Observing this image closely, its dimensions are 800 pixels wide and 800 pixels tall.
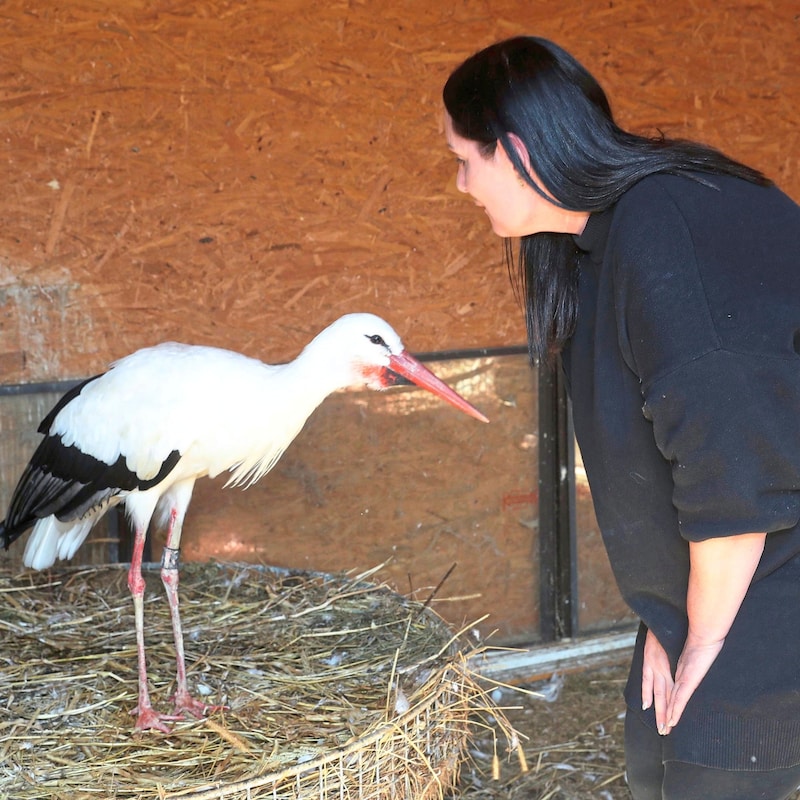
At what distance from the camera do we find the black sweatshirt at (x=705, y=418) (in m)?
1.52

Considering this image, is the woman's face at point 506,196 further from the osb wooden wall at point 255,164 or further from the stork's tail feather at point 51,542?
the stork's tail feather at point 51,542

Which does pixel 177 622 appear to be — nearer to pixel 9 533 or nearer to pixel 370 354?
pixel 9 533

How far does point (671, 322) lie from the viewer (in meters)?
1.53

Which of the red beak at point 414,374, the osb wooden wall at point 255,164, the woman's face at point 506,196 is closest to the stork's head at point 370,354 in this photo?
the red beak at point 414,374

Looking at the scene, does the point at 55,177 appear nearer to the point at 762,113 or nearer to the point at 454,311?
the point at 454,311

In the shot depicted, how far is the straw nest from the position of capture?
2.48m

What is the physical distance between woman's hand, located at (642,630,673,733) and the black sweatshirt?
48mm

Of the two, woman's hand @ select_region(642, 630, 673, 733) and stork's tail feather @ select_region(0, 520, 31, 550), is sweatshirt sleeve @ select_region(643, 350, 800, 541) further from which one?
stork's tail feather @ select_region(0, 520, 31, 550)

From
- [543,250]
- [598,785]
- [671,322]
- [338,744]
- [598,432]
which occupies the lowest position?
[598,785]

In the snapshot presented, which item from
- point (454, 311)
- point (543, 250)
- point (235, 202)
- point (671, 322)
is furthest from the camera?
point (454, 311)

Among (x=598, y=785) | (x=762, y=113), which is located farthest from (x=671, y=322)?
(x=762, y=113)

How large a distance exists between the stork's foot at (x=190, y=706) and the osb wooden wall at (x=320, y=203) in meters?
0.93

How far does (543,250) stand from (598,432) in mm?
421

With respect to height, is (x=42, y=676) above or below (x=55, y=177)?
below
